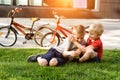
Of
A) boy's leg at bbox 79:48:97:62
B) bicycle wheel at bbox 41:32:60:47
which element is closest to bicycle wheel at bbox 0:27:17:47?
bicycle wheel at bbox 41:32:60:47

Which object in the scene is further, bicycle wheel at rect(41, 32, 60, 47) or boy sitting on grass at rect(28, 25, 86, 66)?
bicycle wheel at rect(41, 32, 60, 47)

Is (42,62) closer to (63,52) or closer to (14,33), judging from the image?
(63,52)

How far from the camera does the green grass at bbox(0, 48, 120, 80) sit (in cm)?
778

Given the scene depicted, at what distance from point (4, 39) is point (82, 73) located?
487cm

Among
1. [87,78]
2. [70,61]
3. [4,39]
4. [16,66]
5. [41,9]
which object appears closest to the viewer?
[87,78]

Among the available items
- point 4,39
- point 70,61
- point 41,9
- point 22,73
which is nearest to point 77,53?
point 70,61

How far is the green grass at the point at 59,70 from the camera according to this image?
778cm

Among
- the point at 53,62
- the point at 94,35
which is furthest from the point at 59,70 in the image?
the point at 94,35

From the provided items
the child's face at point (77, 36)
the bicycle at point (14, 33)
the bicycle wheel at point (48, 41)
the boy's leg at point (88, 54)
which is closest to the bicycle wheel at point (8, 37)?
the bicycle at point (14, 33)

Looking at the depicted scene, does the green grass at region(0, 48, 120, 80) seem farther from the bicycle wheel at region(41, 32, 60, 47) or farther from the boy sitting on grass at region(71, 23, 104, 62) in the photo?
the bicycle wheel at region(41, 32, 60, 47)

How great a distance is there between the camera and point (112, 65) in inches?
355

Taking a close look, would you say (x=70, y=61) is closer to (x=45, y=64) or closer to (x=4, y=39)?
(x=45, y=64)

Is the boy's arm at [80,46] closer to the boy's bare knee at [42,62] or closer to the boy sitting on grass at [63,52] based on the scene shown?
the boy sitting on grass at [63,52]

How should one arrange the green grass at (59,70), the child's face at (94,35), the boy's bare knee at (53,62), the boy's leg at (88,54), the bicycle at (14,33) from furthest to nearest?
the bicycle at (14,33), the child's face at (94,35), the boy's leg at (88,54), the boy's bare knee at (53,62), the green grass at (59,70)
